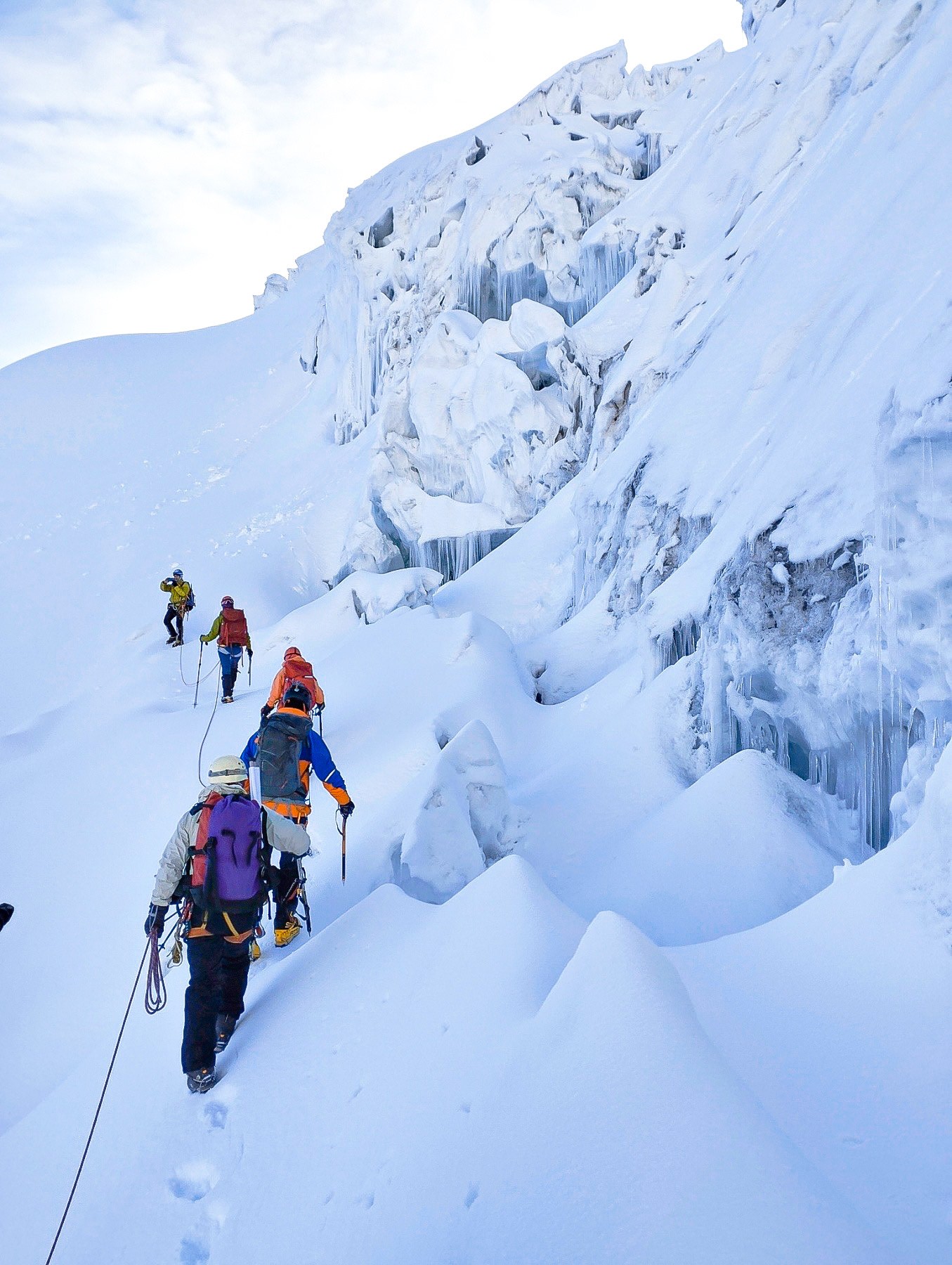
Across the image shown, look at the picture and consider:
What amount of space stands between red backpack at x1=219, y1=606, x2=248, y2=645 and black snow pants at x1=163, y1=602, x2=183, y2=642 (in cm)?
589

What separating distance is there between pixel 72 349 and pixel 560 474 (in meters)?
31.3

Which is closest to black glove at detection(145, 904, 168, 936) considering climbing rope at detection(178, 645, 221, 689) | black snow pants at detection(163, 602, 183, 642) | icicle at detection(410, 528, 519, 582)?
climbing rope at detection(178, 645, 221, 689)

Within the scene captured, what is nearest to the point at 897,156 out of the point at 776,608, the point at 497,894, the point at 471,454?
the point at 776,608

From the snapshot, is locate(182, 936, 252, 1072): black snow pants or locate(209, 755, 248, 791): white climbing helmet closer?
locate(182, 936, 252, 1072): black snow pants

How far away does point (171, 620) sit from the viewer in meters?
17.2

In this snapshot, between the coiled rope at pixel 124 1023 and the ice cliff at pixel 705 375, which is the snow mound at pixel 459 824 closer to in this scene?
the coiled rope at pixel 124 1023

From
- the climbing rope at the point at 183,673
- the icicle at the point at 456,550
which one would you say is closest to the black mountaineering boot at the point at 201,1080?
the climbing rope at the point at 183,673

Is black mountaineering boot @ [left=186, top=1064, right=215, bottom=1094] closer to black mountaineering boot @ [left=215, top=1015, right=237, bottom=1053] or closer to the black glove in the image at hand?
black mountaineering boot @ [left=215, top=1015, right=237, bottom=1053]

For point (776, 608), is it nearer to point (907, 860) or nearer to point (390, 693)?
point (907, 860)

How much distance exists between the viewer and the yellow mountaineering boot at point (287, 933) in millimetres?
4645

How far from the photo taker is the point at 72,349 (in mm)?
37281

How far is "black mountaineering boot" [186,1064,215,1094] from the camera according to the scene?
329cm

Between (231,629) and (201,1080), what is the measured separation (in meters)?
8.05

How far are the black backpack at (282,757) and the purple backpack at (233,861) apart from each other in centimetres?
144
